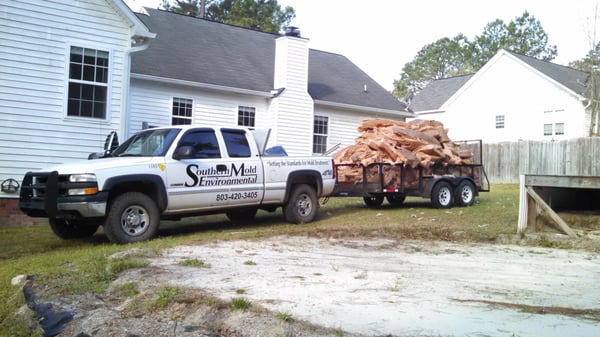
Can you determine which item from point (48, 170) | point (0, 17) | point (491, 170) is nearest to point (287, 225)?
point (48, 170)

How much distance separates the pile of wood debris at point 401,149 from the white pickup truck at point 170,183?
2.29 meters

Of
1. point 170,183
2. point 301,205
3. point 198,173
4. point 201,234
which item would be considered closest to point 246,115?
point 301,205

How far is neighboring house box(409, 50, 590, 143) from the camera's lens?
96.4 feet

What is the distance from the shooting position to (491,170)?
27.5 m

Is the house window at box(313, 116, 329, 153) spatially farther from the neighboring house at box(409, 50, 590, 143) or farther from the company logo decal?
the neighboring house at box(409, 50, 590, 143)

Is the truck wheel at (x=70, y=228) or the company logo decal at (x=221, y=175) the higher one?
the company logo decal at (x=221, y=175)

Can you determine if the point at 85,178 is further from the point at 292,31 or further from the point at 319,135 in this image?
the point at 319,135

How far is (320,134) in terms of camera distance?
20.2 metres

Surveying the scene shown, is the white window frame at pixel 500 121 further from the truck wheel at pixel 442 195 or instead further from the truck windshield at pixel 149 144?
the truck windshield at pixel 149 144

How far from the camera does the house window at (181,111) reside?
1666 cm

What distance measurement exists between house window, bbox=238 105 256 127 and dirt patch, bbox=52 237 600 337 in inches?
406

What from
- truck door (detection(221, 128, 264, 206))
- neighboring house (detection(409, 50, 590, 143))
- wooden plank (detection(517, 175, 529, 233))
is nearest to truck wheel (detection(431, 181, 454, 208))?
wooden plank (detection(517, 175, 529, 233))

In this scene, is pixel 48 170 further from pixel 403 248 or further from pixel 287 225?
pixel 403 248

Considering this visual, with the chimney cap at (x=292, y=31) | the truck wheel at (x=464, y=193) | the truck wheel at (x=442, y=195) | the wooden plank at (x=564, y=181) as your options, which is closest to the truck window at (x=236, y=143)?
the wooden plank at (x=564, y=181)
